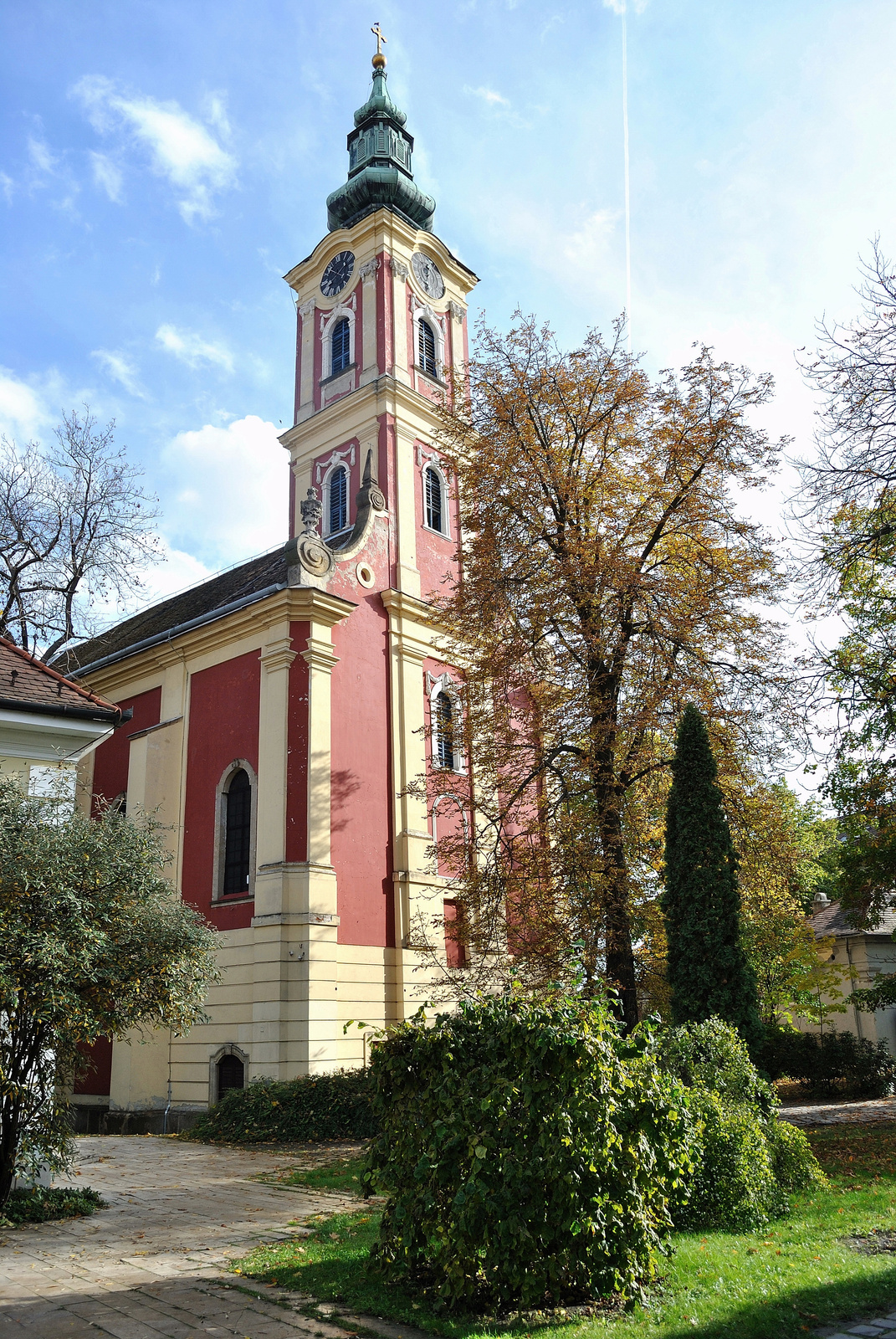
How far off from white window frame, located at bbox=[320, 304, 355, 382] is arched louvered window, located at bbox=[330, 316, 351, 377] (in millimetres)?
32

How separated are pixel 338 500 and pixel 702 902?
1561 centimetres

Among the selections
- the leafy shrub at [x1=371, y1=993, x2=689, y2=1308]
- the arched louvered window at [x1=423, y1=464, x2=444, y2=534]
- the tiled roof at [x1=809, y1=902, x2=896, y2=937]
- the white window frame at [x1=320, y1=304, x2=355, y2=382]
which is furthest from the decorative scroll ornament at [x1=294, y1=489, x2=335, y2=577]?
the tiled roof at [x1=809, y1=902, x2=896, y2=937]

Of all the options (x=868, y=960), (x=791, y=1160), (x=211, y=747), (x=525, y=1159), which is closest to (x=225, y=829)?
(x=211, y=747)

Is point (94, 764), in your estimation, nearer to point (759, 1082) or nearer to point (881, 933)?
point (759, 1082)

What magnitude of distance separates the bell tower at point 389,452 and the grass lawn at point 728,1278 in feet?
37.8

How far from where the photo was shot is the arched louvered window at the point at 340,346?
2609cm

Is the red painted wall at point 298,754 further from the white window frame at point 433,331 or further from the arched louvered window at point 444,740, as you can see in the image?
the white window frame at point 433,331

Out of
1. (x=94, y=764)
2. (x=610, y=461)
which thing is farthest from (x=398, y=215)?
(x=94, y=764)

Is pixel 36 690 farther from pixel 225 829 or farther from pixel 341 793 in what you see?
pixel 225 829

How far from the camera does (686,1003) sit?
40.6 feet

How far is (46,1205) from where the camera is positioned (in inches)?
374

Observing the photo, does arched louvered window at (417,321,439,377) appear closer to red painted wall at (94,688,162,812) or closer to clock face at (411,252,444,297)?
clock face at (411,252,444,297)

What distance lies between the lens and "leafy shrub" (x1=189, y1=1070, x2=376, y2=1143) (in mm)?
15852

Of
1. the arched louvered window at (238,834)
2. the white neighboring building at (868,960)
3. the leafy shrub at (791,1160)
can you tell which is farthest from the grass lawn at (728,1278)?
the white neighboring building at (868,960)
